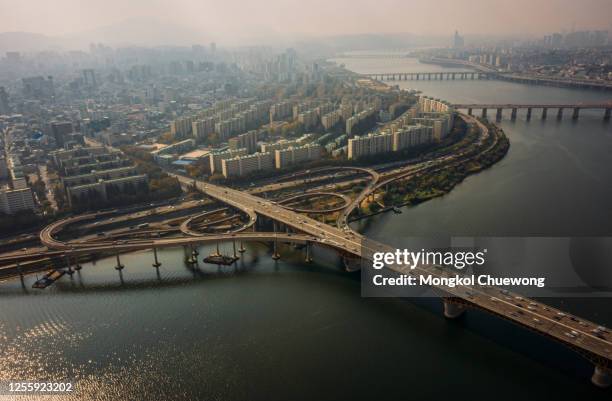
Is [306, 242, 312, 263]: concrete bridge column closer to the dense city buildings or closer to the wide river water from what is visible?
the wide river water

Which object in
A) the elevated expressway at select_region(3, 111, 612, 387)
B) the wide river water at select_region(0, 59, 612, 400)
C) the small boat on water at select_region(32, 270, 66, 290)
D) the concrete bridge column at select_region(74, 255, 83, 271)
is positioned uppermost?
the elevated expressway at select_region(3, 111, 612, 387)

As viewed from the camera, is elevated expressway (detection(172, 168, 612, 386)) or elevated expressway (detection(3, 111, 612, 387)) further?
elevated expressway (detection(3, 111, 612, 387))

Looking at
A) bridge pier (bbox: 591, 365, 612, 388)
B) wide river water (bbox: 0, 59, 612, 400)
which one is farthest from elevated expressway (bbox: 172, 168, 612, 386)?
wide river water (bbox: 0, 59, 612, 400)

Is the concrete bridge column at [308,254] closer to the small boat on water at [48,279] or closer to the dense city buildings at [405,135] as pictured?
the small boat on water at [48,279]

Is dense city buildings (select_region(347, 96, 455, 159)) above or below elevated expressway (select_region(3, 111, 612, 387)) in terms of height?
above

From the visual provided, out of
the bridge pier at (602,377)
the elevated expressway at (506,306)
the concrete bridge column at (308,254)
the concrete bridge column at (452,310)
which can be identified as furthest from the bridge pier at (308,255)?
the bridge pier at (602,377)

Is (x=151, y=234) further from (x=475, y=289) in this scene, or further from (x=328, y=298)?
(x=475, y=289)

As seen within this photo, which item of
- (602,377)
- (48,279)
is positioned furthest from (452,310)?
(48,279)
